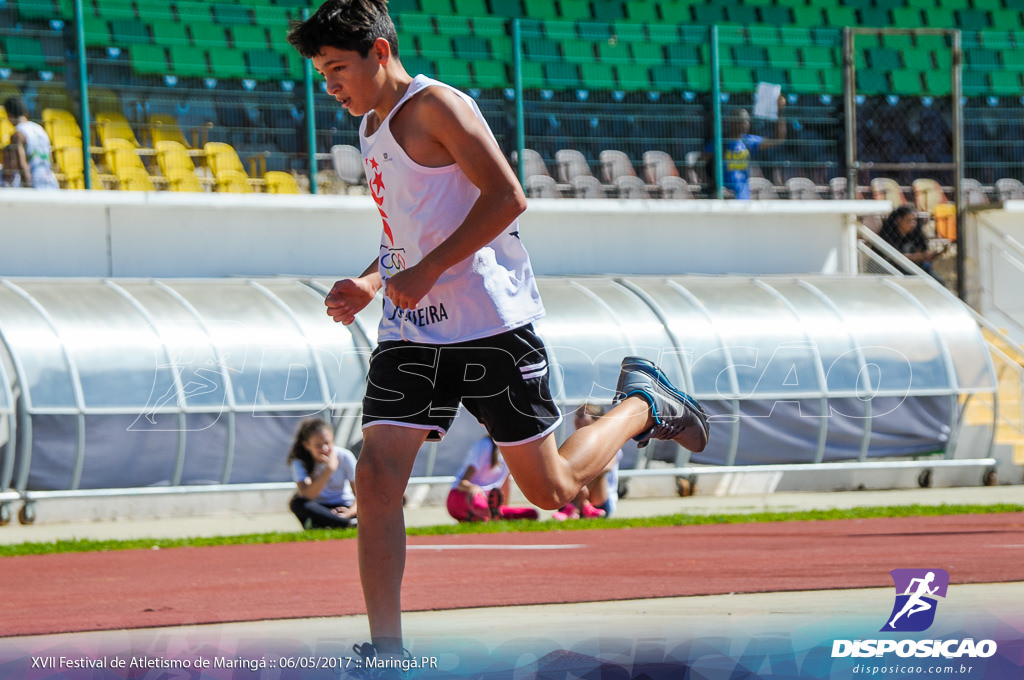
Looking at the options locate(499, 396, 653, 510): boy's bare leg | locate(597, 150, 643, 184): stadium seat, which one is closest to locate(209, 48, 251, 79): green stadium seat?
locate(597, 150, 643, 184): stadium seat

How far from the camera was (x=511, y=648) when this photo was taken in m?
5.26

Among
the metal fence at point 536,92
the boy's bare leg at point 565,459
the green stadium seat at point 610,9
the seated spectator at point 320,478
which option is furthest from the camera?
the green stadium seat at point 610,9

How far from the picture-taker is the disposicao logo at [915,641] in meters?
4.68

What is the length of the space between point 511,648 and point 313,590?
299cm

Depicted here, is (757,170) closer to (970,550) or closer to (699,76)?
(699,76)

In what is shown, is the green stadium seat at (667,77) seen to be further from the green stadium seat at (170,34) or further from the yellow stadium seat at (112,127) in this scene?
the yellow stadium seat at (112,127)

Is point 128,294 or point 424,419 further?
point 128,294

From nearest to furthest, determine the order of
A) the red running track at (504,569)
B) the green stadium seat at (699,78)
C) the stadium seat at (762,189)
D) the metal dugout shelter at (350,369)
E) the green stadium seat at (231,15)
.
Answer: the red running track at (504,569), the metal dugout shelter at (350,369), the green stadium seat at (231,15), the green stadium seat at (699,78), the stadium seat at (762,189)

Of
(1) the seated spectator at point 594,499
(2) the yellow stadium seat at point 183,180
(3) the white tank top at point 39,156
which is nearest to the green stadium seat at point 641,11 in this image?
(2) the yellow stadium seat at point 183,180

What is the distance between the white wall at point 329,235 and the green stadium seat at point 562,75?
1.68m

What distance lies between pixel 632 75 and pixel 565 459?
1635 cm

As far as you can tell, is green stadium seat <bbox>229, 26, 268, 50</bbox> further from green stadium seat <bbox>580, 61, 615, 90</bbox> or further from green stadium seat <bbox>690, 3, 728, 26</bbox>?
green stadium seat <bbox>690, 3, 728, 26</bbox>

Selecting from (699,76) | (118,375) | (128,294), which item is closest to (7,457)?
(118,375)

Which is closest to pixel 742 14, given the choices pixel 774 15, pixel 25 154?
pixel 774 15
